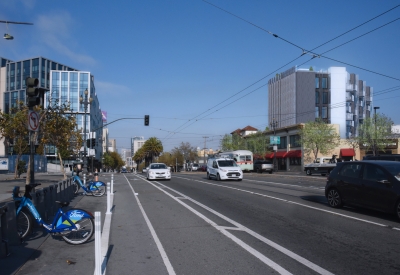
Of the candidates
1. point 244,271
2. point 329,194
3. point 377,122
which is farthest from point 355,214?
point 377,122

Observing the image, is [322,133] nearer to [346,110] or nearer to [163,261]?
[346,110]

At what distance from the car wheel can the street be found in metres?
0.30

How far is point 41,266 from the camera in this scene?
22.7 feet

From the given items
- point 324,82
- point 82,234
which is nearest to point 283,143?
point 324,82

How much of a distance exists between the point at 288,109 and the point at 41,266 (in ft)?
285

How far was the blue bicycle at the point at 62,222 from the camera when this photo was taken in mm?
8359

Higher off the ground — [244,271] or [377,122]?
[377,122]

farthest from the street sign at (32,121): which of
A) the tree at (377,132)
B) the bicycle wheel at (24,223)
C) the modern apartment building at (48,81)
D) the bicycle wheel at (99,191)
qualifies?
the modern apartment building at (48,81)

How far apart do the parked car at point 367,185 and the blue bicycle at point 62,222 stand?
25.7 ft

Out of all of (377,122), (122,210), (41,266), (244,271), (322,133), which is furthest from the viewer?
(322,133)

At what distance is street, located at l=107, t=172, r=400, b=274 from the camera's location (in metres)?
6.68

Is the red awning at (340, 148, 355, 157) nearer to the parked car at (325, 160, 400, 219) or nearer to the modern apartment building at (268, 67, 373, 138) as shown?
the modern apartment building at (268, 67, 373, 138)

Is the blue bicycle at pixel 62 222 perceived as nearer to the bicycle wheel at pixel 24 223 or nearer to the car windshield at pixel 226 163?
the bicycle wheel at pixel 24 223

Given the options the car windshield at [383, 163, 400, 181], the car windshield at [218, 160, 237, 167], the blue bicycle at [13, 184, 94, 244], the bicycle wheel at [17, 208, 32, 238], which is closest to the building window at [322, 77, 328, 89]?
the car windshield at [218, 160, 237, 167]
